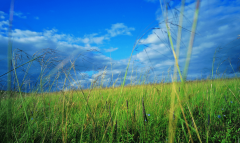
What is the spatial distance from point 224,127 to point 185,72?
1.87 meters

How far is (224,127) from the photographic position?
76.1 inches

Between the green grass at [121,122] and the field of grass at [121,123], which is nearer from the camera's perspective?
the green grass at [121,122]

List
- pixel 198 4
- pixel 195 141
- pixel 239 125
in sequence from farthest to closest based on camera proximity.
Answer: pixel 239 125
pixel 195 141
pixel 198 4

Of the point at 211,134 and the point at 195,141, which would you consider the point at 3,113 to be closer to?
the point at 195,141

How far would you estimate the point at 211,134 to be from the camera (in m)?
1.82

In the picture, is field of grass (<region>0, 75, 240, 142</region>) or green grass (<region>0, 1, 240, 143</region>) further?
field of grass (<region>0, 75, 240, 142</region>)

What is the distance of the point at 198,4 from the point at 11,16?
5.61ft

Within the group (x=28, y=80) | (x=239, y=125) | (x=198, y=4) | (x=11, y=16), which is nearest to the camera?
(x=198, y=4)

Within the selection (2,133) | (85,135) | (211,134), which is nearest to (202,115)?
(211,134)

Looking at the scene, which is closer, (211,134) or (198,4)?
(198,4)

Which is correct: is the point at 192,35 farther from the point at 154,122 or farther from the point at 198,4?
the point at 154,122

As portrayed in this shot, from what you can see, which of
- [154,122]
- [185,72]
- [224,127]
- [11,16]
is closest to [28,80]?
[11,16]

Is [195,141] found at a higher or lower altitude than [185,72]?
lower

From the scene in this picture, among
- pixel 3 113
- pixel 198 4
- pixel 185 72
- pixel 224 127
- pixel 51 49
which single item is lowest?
pixel 224 127
